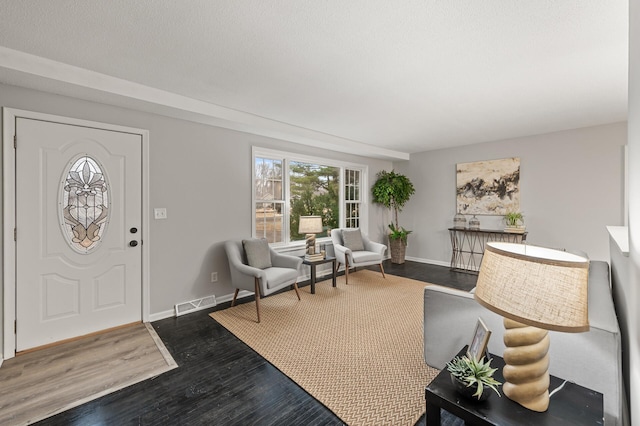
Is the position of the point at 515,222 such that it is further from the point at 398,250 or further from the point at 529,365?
the point at 529,365

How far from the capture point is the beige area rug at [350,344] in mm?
1826

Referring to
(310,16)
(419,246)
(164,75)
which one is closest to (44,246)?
(164,75)

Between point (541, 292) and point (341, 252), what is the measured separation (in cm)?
375

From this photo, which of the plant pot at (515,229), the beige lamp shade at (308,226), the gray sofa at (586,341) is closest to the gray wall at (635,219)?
the gray sofa at (586,341)

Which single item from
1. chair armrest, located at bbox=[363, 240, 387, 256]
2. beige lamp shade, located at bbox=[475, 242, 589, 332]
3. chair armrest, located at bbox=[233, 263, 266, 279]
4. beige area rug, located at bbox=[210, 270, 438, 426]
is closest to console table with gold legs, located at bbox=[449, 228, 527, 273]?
chair armrest, located at bbox=[363, 240, 387, 256]

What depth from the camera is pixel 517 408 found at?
43.2 inches

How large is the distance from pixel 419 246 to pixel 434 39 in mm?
4821

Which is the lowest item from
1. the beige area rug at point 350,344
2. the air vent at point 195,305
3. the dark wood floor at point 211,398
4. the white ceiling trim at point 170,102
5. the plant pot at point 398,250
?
the dark wood floor at point 211,398

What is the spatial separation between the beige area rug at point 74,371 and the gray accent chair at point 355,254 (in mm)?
2743

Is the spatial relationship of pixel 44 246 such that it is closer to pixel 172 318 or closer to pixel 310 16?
pixel 172 318

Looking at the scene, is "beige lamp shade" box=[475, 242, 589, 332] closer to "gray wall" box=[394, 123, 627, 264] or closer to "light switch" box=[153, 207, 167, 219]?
"light switch" box=[153, 207, 167, 219]

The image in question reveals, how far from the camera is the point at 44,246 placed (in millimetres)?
2562

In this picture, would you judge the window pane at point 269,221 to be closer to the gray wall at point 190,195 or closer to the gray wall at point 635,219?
the gray wall at point 190,195

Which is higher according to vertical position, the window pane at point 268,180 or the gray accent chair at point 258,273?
the window pane at point 268,180
